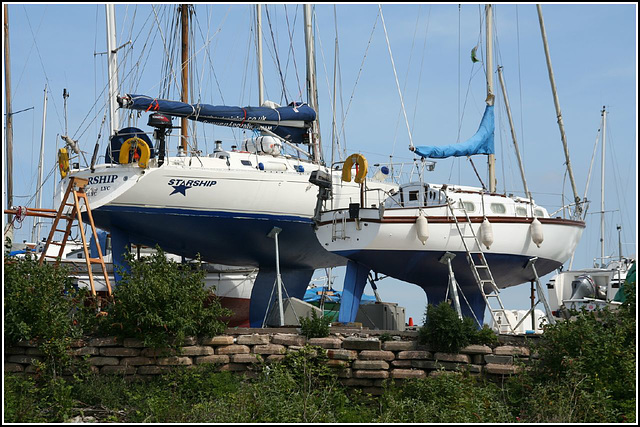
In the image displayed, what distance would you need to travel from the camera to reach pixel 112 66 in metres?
33.1

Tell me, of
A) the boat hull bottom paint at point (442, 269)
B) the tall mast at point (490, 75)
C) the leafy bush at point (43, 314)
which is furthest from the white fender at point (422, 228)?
the leafy bush at point (43, 314)

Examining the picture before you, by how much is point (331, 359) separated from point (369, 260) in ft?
17.9

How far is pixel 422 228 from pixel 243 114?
33.4 feet

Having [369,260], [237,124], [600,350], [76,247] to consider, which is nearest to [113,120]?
[237,124]

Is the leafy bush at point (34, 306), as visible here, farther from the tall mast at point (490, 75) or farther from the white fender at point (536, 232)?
the tall mast at point (490, 75)

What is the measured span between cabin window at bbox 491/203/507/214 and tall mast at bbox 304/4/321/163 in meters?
9.33

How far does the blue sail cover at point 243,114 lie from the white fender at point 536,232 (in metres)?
10.9

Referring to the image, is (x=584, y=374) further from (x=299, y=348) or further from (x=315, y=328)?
(x=299, y=348)

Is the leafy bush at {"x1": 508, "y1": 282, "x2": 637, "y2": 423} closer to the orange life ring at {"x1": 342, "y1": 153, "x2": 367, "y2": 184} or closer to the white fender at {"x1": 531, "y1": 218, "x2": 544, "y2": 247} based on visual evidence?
the white fender at {"x1": 531, "y1": 218, "x2": 544, "y2": 247}

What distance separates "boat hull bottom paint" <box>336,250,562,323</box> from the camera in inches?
918

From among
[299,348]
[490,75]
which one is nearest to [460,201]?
[490,75]

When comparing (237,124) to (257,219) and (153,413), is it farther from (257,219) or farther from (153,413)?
(153,413)

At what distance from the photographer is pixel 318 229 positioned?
978 inches

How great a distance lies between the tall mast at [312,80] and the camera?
1264 inches
